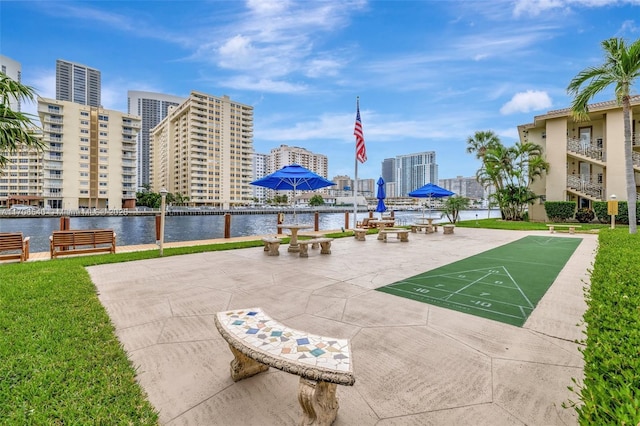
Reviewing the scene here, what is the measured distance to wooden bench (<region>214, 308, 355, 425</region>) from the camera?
1.95 metres

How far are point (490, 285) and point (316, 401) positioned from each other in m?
5.46

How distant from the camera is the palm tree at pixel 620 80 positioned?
10.8 meters

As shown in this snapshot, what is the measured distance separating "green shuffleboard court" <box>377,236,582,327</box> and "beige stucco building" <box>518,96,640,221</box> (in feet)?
62.3

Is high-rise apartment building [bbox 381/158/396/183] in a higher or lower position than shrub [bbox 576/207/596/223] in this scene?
higher

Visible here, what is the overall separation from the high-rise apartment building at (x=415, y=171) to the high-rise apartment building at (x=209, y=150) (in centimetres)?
8182

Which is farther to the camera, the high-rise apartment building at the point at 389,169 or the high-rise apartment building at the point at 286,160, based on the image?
the high-rise apartment building at the point at 389,169

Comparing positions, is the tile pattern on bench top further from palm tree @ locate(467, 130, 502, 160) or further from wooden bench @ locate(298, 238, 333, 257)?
palm tree @ locate(467, 130, 502, 160)

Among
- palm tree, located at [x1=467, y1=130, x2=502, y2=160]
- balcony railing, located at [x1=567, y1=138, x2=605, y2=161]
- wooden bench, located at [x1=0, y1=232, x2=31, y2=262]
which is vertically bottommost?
wooden bench, located at [x1=0, y1=232, x2=31, y2=262]

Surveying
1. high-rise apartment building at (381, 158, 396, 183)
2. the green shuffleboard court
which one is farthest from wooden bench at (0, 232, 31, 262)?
high-rise apartment building at (381, 158, 396, 183)

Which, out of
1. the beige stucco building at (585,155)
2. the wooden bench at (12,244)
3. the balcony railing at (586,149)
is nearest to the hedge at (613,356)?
the wooden bench at (12,244)

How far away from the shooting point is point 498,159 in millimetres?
26906

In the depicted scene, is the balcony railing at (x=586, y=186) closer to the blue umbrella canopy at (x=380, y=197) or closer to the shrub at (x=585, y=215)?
the shrub at (x=585, y=215)

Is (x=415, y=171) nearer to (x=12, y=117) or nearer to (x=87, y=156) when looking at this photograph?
(x=87, y=156)

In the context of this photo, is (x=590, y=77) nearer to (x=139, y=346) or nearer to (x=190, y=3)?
(x=139, y=346)
